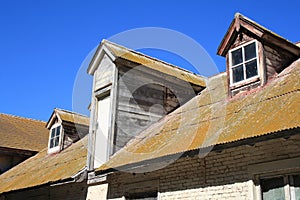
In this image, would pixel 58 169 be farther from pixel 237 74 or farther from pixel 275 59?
pixel 275 59

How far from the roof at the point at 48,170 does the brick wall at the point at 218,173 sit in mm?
3147

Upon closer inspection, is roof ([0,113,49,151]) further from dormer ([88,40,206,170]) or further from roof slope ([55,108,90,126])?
dormer ([88,40,206,170])

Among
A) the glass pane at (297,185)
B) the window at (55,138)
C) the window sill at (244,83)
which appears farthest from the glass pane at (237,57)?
the window at (55,138)

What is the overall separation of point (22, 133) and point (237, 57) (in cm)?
1528

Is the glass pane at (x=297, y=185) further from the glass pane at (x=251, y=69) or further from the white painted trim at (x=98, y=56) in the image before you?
the white painted trim at (x=98, y=56)

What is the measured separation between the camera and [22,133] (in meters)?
22.2

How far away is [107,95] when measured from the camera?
12961 mm

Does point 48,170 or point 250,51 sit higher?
point 250,51

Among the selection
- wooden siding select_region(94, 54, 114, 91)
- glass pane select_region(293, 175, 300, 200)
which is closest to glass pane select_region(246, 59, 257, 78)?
glass pane select_region(293, 175, 300, 200)

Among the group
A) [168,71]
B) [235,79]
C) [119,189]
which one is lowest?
[119,189]

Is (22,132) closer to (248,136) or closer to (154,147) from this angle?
(154,147)

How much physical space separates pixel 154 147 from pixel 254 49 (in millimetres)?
3724

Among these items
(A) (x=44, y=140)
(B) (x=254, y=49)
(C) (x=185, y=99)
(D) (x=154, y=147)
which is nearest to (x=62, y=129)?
(A) (x=44, y=140)

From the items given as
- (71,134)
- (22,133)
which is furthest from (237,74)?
(22,133)
